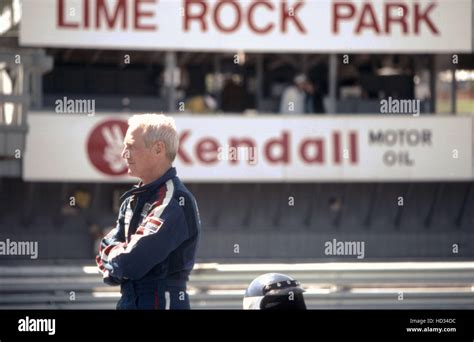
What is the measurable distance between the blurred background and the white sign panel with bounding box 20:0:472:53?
0.09 ft

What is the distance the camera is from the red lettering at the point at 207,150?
1420 cm

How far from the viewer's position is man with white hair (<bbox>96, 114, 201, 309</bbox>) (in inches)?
170

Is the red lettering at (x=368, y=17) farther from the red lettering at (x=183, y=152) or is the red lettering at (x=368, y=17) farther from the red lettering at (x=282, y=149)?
the red lettering at (x=183, y=152)

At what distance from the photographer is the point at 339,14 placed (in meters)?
12.5

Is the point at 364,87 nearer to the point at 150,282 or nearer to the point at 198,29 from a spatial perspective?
the point at 198,29

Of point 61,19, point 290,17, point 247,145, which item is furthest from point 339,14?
point 61,19

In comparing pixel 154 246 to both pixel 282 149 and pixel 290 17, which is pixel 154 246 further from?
pixel 282 149
